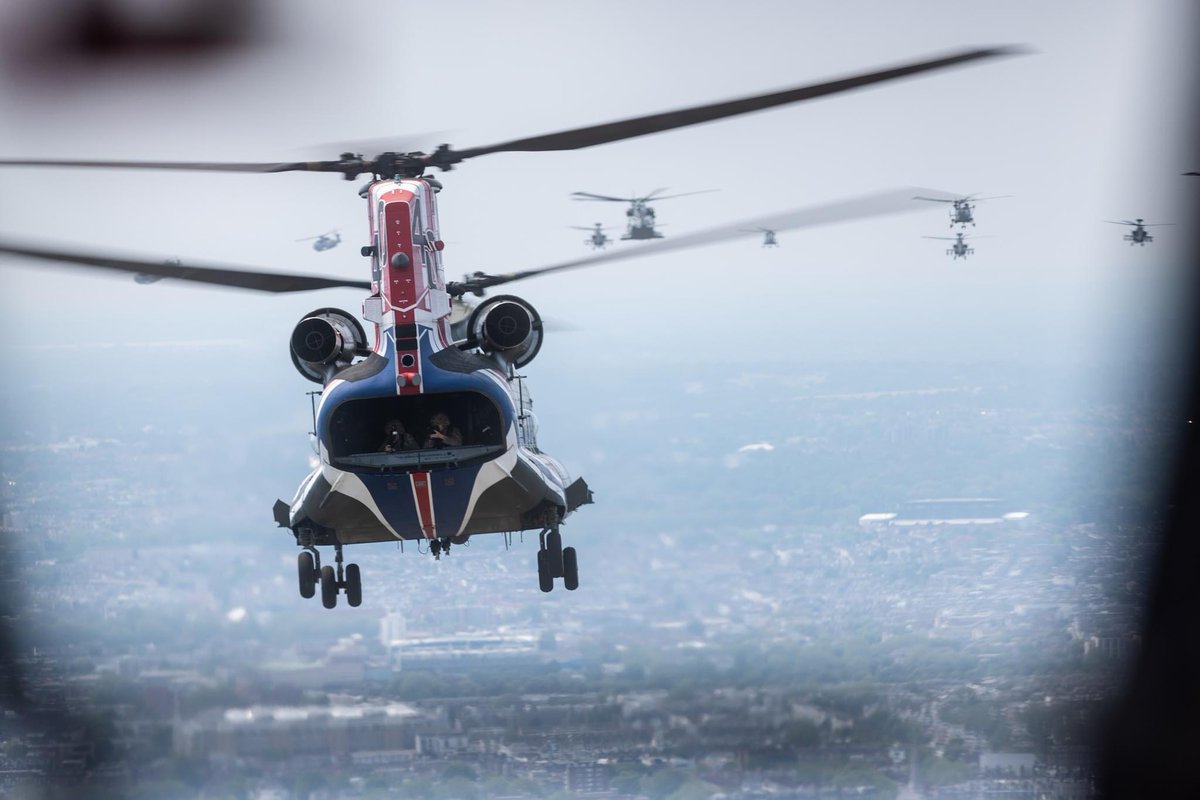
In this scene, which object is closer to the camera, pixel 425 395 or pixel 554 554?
pixel 425 395

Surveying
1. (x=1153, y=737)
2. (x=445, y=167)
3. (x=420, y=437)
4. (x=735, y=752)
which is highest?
(x=445, y=167)

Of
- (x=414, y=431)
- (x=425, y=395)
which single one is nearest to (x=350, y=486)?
(x=414, y=431)

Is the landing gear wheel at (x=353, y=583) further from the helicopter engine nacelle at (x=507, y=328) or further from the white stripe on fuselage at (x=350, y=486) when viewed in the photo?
the helicopter engine nacelle at (x=507, y=328)

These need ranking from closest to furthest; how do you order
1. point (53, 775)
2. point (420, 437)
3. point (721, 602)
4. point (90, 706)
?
point (420, 437)
point (53, 775)
point (90, 706)
point (721, 602)

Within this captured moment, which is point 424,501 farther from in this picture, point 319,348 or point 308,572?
point 308,572

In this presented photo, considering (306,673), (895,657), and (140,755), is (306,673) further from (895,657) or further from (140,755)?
(895,657)

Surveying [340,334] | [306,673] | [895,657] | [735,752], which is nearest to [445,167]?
[340,334]

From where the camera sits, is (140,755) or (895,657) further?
(895,657)
